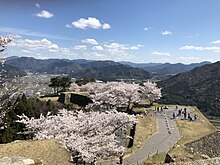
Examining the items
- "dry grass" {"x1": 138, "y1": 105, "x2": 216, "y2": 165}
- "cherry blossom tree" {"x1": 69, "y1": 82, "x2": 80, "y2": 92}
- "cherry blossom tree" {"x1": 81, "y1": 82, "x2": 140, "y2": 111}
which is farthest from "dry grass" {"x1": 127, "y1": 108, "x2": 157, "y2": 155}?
"cherry blossom tree" {"x1": 69, "y1": 82, "x2": 80, "y2": 92}

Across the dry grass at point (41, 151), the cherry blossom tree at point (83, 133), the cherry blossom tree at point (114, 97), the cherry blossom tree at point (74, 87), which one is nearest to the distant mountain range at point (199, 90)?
the cherry blossom tree at point (74, 87)

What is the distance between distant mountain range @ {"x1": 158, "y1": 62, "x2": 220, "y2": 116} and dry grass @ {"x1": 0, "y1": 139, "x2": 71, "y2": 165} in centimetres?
11121

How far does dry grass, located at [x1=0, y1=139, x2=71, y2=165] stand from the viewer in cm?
1302

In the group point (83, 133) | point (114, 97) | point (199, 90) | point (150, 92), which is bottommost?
point (199, 90)

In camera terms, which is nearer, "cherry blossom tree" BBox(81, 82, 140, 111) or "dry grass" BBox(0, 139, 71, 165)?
"dry grass" BBox(0, 139, 71, 165)

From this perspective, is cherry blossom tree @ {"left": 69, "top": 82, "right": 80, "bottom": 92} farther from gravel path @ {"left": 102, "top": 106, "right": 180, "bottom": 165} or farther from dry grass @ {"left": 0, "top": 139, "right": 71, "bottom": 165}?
dry grass @ {"left": 0, "top": 139, "right": 71, "bottom": 165}

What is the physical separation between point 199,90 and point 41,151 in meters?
143

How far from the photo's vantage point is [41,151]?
550 inches

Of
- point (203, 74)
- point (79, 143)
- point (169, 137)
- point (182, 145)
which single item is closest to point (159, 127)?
point (169, 137)

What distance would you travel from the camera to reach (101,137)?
18750 mm

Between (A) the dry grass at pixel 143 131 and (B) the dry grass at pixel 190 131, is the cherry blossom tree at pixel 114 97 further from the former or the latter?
(B) the dry grass at pixel 190 131

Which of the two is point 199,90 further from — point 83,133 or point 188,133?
point 83,133

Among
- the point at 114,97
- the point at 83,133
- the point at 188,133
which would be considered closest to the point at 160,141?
the point at 188,133

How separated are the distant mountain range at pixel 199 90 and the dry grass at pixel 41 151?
111 m
